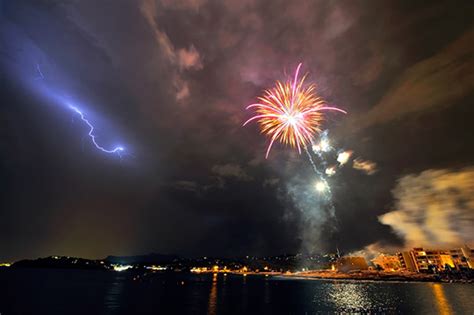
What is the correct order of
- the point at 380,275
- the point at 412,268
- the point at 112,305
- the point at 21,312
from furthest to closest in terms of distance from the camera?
the point at 412,268
the point at 380,275
the point at 112,305
the point at 21,312

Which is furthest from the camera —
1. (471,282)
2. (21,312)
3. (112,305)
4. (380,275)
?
(380,275)

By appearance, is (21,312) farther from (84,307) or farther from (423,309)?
(423,309)

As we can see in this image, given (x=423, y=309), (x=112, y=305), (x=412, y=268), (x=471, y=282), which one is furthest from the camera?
(x=412, y=268)

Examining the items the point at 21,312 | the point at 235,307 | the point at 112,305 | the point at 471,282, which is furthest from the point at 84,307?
the point at 471,282

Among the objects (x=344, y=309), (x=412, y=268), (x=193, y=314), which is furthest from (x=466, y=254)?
(x=193, y=314)

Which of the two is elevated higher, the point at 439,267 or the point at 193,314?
the point at 439,267

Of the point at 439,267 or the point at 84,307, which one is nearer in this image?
the point at 84,307

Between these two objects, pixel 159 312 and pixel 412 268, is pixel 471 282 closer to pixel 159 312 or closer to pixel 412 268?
pixel 412 268

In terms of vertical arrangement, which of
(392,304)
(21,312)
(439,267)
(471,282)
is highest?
(439,267)

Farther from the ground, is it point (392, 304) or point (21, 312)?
point (392, 304)
